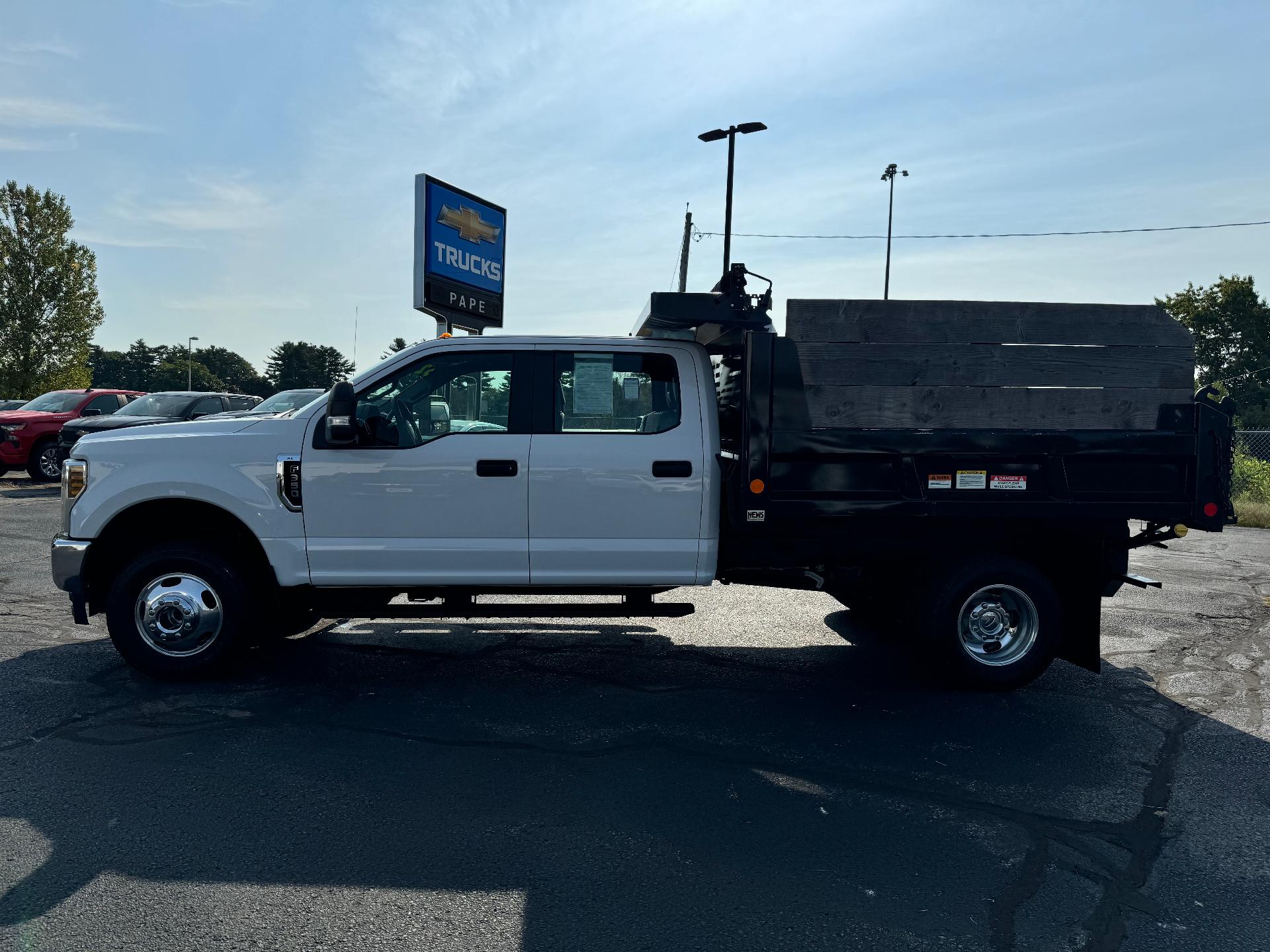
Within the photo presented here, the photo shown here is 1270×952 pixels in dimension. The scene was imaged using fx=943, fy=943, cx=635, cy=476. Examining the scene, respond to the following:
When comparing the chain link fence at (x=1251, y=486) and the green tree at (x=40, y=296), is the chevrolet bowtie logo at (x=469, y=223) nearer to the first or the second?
the chain link fence at (x=1251, y=486)

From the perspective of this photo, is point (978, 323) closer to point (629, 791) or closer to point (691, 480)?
point (691, 480)

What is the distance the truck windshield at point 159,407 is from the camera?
17531 mm

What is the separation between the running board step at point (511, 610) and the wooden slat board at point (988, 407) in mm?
1433

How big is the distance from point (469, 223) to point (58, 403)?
9.79 meters

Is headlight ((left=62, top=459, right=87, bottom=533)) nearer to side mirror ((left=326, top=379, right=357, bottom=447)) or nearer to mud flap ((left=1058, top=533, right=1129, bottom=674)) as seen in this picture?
side mirror ((left=326, top=379, right=357, bottom=447))

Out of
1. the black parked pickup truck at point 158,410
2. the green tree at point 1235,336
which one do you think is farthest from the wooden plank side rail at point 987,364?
the green tree at point 1235,336

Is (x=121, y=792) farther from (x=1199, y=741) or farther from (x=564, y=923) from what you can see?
(x=1199, y=741)

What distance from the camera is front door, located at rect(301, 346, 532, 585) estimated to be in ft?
17.6

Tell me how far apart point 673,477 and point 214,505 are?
8.74 feet

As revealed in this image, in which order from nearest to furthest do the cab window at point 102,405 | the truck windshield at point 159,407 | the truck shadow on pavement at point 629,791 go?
the truck shadow on pavement at point 629,791 → the truck windshield at point 159,407 → the cab window at point 102,405

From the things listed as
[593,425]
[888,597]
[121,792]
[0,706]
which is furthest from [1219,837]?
[0,706]

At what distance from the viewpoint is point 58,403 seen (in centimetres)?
1900

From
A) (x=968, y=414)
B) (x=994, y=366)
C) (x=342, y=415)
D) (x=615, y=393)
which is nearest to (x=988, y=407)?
(x=968, y=414)

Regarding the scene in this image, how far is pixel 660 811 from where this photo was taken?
3.81 m
